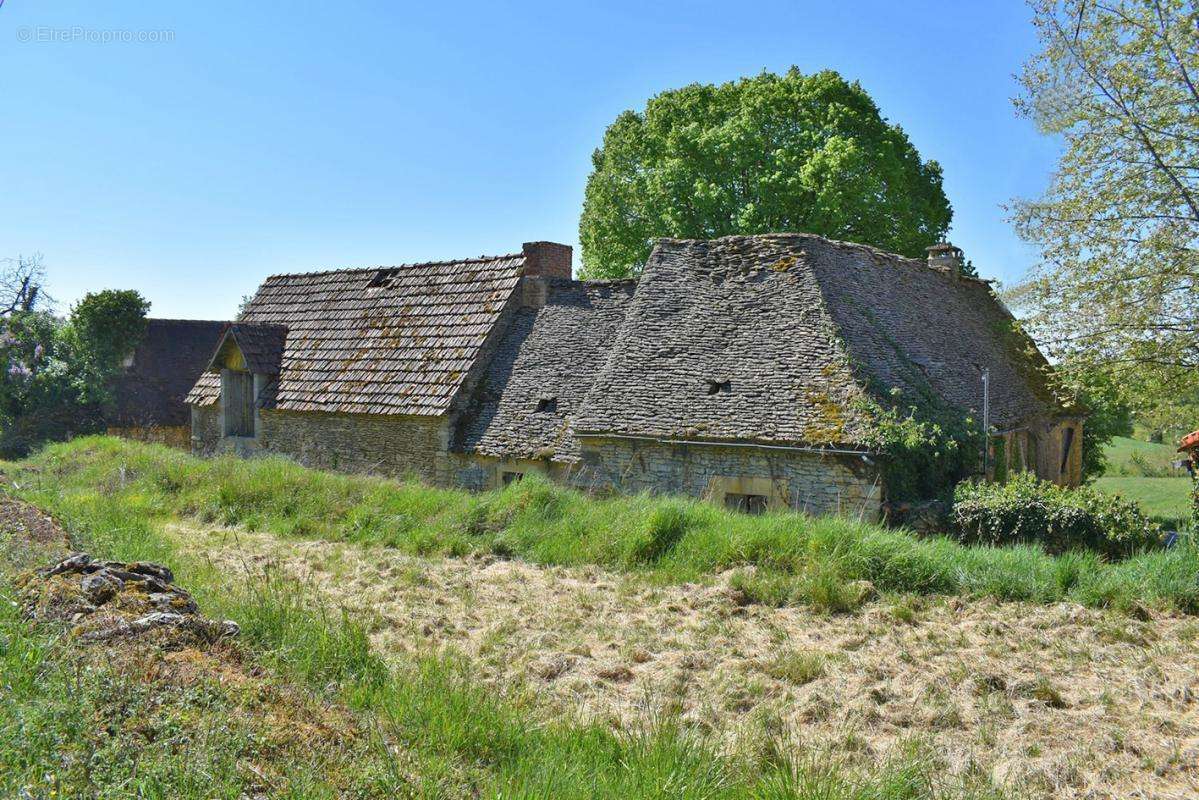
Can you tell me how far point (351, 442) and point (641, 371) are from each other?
290 inches

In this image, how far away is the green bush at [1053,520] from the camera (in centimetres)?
1308

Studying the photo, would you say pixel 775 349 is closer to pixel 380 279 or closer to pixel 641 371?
pixel 641 371

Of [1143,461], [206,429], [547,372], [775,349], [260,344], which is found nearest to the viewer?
[775,349]

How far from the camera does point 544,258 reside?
22.3 metres

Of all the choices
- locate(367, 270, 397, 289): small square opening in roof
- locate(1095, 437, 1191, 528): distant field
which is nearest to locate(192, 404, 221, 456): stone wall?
locate(367, 270, 397, 289): small square opening in roof

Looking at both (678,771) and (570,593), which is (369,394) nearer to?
(570,593)

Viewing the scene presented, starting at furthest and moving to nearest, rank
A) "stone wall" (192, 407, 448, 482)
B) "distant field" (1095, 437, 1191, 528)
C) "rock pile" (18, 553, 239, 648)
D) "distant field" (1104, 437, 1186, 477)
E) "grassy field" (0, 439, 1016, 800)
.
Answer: "distant field" (1104, 437, 1186, 477) → "distant field" (1095, 437, 1191, 528) → "stone wall" (192, 407, 448, 482) → "rock pile" (18, 553, 239, 648) → "grassy field" (0, 439, 1016, 800)

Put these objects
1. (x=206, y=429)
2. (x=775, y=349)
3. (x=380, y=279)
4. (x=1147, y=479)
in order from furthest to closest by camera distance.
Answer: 1. (x=1147, y=479)
2. (x=380, y=279)
3. (x=206, y=429)
4. (x=775, y=349)

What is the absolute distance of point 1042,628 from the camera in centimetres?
880

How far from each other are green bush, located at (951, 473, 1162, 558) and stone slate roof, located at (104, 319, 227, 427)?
24.8 meters

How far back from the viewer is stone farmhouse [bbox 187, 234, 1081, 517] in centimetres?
1614

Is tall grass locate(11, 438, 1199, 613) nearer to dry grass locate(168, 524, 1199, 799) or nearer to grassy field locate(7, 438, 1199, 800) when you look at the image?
grassy field locate(7, 438, 1199, 800)

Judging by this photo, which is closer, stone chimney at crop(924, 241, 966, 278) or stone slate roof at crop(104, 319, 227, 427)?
stone chimney at crop(924, 241, 966, 278)

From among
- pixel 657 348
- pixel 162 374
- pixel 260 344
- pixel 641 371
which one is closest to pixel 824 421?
pixel 641 371
